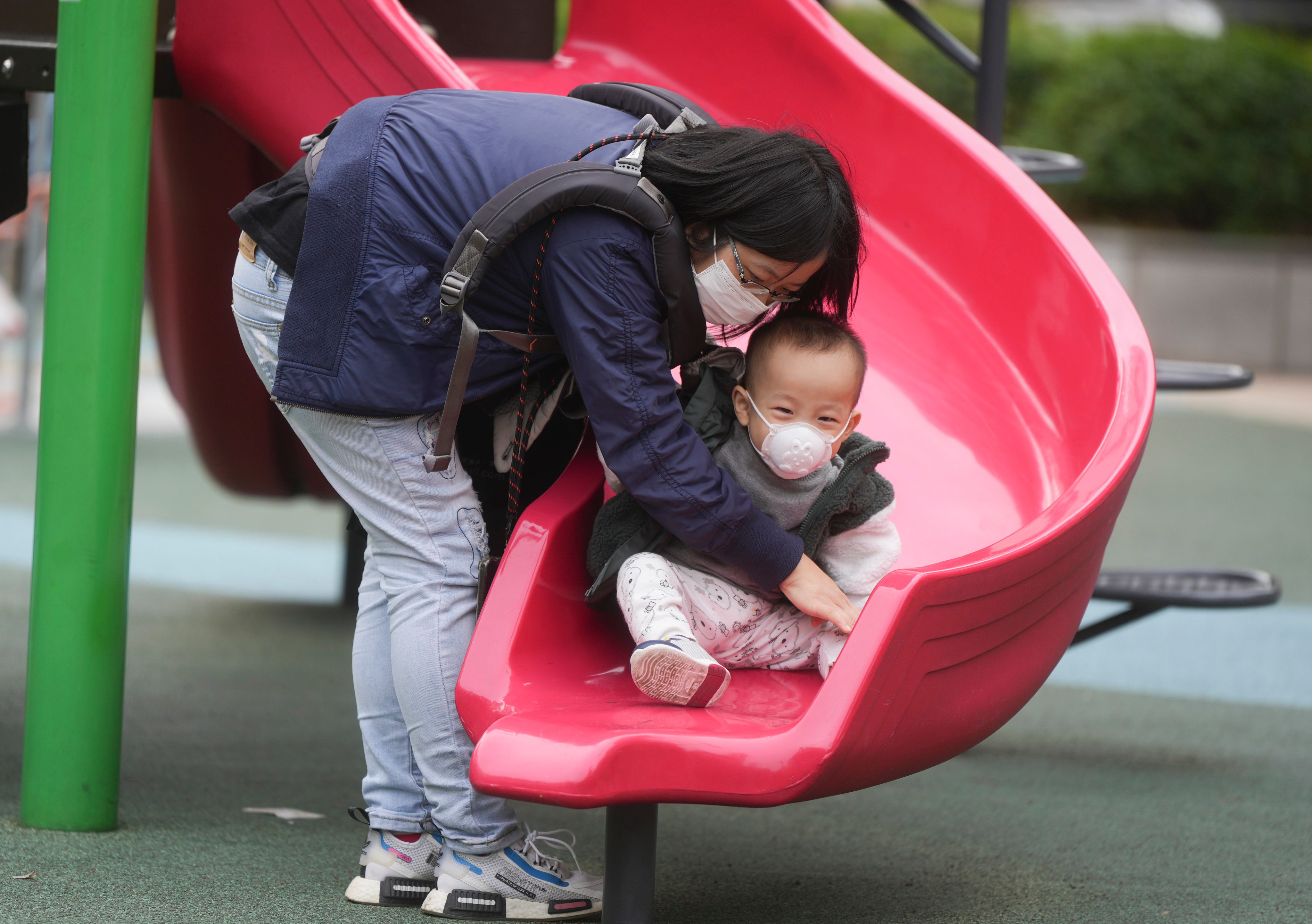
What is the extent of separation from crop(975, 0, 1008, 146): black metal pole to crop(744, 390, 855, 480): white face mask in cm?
194

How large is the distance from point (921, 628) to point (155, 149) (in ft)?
10.4

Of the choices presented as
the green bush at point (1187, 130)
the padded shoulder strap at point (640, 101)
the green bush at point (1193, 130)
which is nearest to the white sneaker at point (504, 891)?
the padded shoulder strap at point (640, 101)

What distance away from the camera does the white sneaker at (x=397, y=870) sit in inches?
96.6

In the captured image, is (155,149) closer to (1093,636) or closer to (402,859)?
(402,859)

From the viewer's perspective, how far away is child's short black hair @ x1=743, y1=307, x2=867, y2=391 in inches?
92.8

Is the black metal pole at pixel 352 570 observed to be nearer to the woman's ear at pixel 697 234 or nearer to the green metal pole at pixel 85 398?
the green metal pole at pixel 85 398

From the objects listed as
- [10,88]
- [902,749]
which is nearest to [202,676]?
[10,88]

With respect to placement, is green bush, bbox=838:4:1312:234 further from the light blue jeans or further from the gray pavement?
the light blue jeans

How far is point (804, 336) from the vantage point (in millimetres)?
2365

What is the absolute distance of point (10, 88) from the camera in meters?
3.01

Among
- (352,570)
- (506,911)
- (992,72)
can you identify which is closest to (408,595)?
(506,911)

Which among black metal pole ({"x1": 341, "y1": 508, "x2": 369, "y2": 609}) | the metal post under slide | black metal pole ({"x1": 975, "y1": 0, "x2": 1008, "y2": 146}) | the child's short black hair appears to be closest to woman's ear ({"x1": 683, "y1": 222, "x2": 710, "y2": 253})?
the child's short black hair

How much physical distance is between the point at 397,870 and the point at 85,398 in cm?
100

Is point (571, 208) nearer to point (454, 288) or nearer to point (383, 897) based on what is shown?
point (454, 288)
